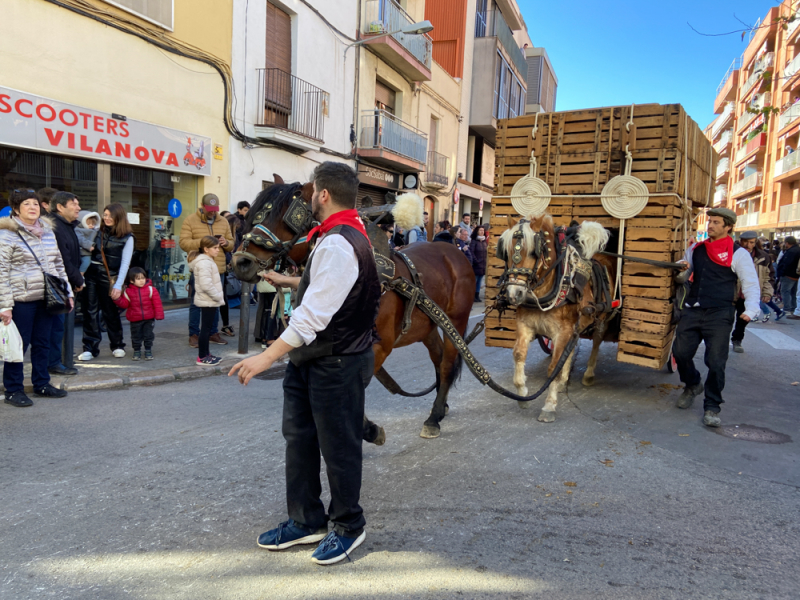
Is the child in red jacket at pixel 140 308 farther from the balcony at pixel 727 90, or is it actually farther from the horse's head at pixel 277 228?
the balcony at pixel 727 90

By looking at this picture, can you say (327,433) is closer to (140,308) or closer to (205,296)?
(205,296)

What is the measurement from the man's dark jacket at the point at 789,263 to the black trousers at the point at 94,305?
1497 centimetres

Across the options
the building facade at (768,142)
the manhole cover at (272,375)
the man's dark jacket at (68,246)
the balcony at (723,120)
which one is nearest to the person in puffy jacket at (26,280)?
the man's dark jacket at (68,246)

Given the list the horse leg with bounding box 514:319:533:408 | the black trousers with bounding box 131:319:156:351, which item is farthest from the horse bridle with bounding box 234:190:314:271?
the black trousers with bounding box 131:319:156:351

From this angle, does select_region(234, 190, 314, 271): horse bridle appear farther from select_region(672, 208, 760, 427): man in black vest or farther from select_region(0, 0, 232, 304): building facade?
select_region(0, 0, 232, 304): building facade

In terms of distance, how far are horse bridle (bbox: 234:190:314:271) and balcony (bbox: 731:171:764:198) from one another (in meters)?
47.8

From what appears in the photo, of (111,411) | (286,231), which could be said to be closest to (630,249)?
(286,231)

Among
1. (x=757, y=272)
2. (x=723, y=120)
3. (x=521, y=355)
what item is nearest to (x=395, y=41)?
(x=757, y=272)

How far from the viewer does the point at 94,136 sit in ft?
28.6

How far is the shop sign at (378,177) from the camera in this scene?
17.1 meters

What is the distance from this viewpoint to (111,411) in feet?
16.9

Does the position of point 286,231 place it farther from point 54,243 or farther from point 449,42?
point 449,42

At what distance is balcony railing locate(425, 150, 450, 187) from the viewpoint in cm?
2182

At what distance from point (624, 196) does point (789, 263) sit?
11.3m
